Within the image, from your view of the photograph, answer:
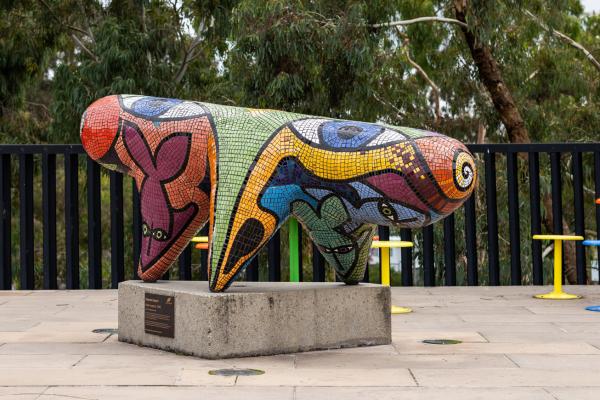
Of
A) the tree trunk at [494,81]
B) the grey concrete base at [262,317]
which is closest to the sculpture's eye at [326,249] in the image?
the grey concrete base at [262,317]

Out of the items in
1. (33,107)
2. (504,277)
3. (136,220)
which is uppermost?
(33,107)

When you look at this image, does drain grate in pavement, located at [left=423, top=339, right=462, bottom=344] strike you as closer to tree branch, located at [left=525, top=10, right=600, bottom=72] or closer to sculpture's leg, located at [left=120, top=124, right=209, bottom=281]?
sculpture's leg, located at [left=120, top=124, right=209, bottom=281]

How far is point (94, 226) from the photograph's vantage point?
10359 mm

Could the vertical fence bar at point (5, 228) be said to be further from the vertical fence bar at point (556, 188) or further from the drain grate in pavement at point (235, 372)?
the vertical fence bar at point (556, 188)

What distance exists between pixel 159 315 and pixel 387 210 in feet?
5.17

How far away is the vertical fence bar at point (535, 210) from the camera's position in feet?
34.3

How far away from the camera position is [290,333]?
19.4ft

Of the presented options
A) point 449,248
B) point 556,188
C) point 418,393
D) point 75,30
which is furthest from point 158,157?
point 75,30

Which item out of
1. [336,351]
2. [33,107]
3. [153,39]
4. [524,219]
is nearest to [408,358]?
[336,351]

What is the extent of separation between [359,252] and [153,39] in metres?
14.5

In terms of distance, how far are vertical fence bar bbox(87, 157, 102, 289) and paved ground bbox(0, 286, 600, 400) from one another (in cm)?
244

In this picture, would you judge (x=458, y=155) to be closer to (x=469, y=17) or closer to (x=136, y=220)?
(x=136, y=220)

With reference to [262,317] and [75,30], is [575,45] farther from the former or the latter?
[262,317]

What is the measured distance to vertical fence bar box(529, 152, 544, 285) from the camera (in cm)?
1046
